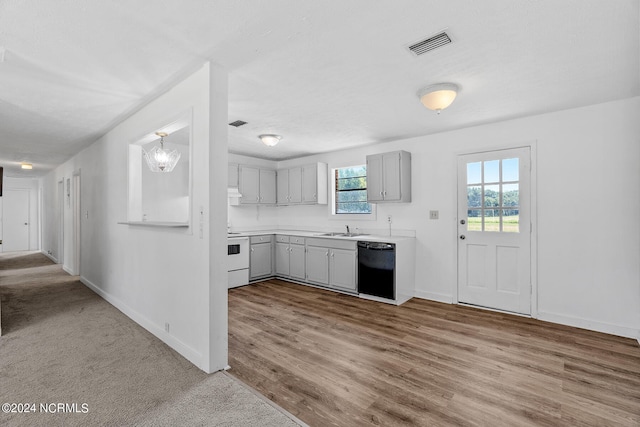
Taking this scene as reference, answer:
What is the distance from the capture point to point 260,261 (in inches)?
223

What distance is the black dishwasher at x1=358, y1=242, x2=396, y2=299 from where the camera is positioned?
4336 millimetres

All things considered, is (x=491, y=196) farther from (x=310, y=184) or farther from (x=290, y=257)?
(x=290, y=257)

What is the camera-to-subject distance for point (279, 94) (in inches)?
121

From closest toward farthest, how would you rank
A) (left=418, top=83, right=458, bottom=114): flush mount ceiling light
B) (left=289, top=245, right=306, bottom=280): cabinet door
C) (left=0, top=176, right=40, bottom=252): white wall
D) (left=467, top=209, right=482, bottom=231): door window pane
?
(left=418, top=83, right=458, bottom=114): flush mount ceiling light
(left=467, top=209, right=482, bottom=231): door window pane
(left=289, top=245, right=306, bottom=280): cabinet door
(left=0, top=176, right=40, bottom=252): white wall

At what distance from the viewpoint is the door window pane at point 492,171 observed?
403cm

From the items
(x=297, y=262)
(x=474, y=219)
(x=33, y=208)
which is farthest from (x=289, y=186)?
(x=33, y=208)

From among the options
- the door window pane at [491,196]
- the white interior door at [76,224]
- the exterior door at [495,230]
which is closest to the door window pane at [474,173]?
the exterior door at [495,230]

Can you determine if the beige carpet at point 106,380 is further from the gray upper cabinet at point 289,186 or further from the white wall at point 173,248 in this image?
the gray upper cabinet at point 289,186

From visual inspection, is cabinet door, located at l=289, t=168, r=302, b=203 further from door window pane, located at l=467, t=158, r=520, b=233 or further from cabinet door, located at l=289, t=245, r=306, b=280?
door window pane, located at l=467, t=158, r=520, b=233

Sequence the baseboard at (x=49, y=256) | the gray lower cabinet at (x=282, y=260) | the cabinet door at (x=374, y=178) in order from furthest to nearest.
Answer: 1. the baseboard at (x=49, y=256)
2. the gray lower cabinet at (x=282, y=260)
3. the cabinet door at (x=374, y=178)

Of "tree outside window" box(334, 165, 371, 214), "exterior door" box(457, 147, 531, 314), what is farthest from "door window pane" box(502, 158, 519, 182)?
"tree outside window" box(334, 165, 371, 214)

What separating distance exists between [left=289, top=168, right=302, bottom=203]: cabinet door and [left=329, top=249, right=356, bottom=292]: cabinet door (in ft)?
5.07

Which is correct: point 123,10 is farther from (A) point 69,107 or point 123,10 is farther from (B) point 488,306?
(B) point 488,306

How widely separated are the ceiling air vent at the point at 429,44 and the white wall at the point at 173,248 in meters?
1.46
